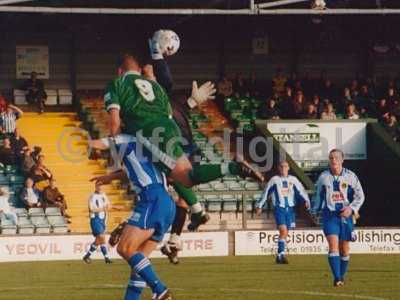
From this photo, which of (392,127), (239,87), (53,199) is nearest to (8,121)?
(53,199)

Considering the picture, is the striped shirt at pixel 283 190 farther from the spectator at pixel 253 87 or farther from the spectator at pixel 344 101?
the spectator at pixel 253 87

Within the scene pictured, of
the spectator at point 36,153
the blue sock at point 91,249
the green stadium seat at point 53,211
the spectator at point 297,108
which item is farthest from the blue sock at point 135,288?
the spectator at point 297,108

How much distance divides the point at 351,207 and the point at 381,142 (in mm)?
17250

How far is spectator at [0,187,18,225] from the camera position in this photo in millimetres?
29266

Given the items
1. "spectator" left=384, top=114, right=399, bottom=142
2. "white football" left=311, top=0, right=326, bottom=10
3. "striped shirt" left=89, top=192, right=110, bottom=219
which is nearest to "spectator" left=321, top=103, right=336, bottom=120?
"spectator" left=384, top=114, right=399, bottom=142

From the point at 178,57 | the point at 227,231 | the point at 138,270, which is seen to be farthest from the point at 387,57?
the point at 138,270

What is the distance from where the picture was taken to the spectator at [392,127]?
3490cm

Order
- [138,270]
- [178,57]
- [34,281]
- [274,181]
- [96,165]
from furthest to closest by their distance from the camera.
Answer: [178,57] → [96,165] → [274,181] → [34,281] → [138,270]

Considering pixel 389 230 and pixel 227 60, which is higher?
pixel 227 60

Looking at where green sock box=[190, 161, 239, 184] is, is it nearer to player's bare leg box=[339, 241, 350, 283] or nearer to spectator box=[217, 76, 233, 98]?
player's bare leg box=[339, 241, 350, 283]

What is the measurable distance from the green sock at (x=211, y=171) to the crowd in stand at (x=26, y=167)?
17876mm

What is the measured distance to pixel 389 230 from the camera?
29.0 meters

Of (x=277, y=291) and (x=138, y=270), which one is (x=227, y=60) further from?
(x=138, y=270)

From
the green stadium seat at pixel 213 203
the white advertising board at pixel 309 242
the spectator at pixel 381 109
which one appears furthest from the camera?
the spectator at pixel 381 109
